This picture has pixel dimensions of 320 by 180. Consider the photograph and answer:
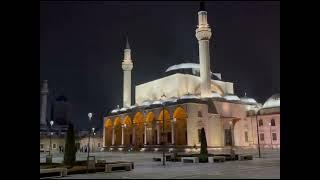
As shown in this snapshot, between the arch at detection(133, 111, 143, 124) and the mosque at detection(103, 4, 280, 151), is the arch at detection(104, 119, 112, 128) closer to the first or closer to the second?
the mosque at detection(103, 4, 280, 151)

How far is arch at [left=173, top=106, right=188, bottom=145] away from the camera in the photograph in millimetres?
48000

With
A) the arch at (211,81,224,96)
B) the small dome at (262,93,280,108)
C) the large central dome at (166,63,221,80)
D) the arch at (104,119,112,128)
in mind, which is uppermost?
the large central dome at (166,63,221,80)

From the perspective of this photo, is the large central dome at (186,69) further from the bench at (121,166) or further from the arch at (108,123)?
the bench at (121,166)

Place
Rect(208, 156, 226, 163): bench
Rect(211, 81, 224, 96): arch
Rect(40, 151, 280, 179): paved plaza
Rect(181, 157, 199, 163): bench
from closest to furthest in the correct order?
Rect(40, 151, 280, 179): paved plaza
Rect(181, 157, 199, 163): bench
Rect(208, 156, 226, 163): bench
Rect(211, 81, 224, 96): arch

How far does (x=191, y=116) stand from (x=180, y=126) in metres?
5.52

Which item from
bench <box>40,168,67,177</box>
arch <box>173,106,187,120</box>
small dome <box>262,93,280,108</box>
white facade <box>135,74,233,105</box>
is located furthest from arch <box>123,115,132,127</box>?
bench <box>40,168,67,177</box>

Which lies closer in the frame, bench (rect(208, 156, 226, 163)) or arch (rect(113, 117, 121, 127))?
bench (rect(208, 156, 226, 163))

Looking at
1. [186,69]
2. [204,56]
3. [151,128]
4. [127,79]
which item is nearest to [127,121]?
[151,128]

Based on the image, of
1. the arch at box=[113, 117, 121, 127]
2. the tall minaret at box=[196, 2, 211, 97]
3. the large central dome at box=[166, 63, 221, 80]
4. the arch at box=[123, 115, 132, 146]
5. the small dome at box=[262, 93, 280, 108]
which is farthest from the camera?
the large central dome at box=[166, 63, 221, 80]

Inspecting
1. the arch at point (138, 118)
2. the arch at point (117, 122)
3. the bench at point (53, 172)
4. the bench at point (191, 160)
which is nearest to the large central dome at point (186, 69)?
the arch at point (138, 118)

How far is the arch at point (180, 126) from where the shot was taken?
4800cm

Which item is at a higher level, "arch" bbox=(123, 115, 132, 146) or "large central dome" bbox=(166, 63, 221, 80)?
"large central dome" bbox=(166, 63, 221, 80)

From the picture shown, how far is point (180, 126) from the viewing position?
165 ft
